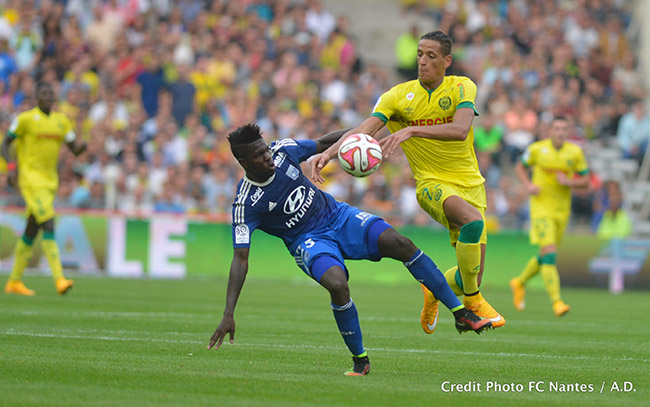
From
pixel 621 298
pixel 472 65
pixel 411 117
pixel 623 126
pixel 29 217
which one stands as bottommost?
pixel 621 298

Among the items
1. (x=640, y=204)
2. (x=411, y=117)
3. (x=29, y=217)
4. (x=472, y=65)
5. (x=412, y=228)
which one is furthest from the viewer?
(x=472, y=65)

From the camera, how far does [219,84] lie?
1009 inches

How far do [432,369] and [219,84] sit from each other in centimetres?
1817

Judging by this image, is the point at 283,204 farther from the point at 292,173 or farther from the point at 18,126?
the point at 18,126

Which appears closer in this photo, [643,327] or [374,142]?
[374,142]

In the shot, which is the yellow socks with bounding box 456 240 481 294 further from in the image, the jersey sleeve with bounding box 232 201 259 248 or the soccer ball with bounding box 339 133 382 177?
the jersey sleeve with bounding box 232 201 259 248

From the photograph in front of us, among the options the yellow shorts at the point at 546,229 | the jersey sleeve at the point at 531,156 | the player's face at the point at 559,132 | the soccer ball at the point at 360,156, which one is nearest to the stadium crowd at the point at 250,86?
the jersey sleeve at the point at 531,156

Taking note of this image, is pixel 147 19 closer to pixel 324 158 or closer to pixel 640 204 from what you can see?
pixel 640 204

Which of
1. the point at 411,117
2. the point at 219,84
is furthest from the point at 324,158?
the point at 219,84

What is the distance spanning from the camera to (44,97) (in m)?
14.9

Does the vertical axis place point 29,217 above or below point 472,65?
below

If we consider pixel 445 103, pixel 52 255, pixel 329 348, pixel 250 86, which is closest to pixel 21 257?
pixel 52 255

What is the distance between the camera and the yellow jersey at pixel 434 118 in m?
9.51

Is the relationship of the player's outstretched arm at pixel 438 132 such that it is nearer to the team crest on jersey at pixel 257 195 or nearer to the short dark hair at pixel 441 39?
the short dark hair at pixel 441 39
